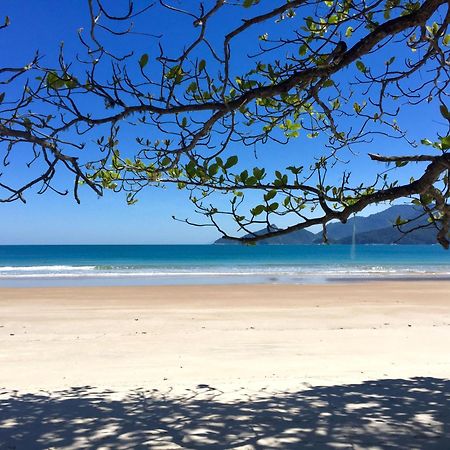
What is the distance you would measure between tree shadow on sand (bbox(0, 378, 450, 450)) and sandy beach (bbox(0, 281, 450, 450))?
14mm

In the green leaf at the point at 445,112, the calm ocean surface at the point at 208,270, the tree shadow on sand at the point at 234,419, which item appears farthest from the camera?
the calm ocean surface at the point at 208,270

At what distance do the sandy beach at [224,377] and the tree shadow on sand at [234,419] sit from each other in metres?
0.01

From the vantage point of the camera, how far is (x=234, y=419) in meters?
4.68

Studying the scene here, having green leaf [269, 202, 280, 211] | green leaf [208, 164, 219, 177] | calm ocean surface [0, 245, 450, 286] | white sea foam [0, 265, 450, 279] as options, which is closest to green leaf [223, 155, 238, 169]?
green leaf [208, 164, 219, 177]

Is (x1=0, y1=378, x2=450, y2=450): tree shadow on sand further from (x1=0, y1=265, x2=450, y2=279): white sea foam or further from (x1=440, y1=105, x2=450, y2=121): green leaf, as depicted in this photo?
(x1=0, y1=265, x2=450, y2=279): white sea foam

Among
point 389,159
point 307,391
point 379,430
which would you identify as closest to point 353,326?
point 307,391

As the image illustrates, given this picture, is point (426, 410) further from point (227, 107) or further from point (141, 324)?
point (141, 324)

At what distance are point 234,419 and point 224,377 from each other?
7.74 feet

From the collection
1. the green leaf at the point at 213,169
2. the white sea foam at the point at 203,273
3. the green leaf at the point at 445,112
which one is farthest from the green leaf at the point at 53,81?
the white sea foam at the point at 203,273

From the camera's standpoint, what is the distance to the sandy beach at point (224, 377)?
4.28m

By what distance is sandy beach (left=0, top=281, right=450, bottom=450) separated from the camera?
428 cm

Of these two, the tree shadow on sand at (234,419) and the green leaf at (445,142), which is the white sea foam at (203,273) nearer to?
the tree shadow on sand at (234,419)

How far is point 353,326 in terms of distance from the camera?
1274cm

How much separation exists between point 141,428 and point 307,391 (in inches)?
77.3
